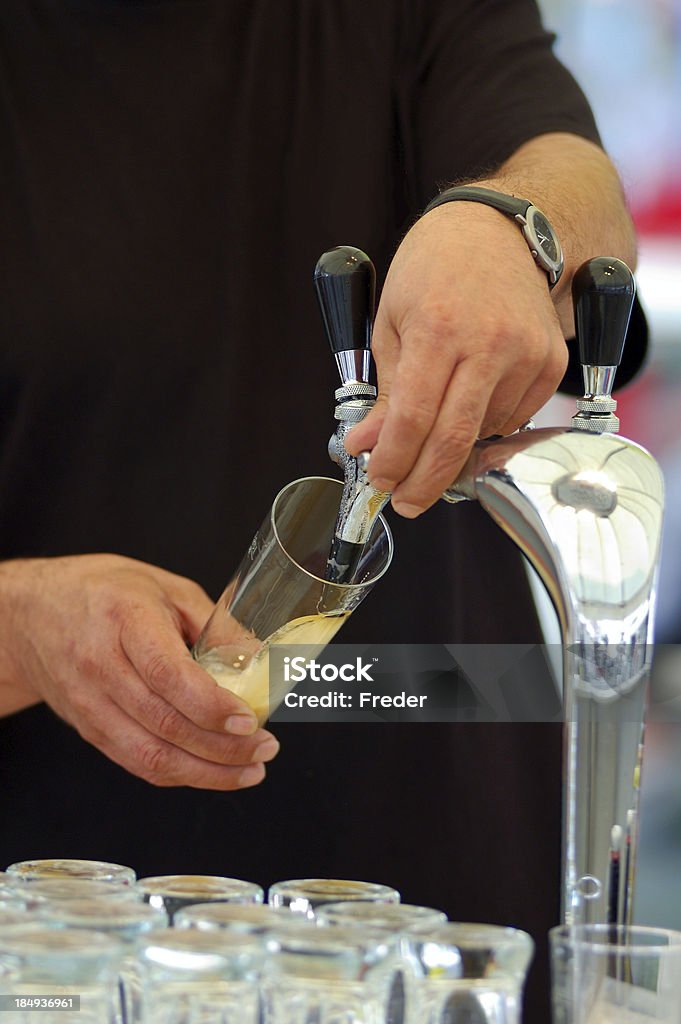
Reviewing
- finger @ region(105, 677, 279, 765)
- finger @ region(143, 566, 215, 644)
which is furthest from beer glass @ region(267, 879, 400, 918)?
finger @ region(143, 566, 215, 644)

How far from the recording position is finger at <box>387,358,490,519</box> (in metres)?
0.62

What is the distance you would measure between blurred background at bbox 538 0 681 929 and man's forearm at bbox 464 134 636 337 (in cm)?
94

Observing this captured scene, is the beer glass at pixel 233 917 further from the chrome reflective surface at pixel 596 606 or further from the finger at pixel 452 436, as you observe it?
the finger at pixel 452 436

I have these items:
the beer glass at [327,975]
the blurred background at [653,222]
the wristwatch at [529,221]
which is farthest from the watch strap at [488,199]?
the blurred background at [653,222]

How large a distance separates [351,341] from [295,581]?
0.47 feet

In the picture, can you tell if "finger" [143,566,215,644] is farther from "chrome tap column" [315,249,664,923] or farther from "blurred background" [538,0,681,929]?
"blurred background" [538,0,681,929]

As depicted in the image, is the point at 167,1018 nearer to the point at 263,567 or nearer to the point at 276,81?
the point at 263,567

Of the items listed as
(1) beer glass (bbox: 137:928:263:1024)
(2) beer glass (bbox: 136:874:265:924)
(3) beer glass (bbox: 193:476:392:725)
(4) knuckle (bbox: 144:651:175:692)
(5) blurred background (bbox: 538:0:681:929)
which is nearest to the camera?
(1) beer glass (bbox: 137:928:263:1024)

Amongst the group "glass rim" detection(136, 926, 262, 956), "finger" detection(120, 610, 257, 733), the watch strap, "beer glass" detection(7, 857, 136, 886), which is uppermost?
the watch strap

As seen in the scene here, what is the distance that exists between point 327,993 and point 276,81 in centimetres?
105

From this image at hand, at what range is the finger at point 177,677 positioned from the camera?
0.80 meters

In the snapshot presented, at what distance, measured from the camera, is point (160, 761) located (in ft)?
2.98

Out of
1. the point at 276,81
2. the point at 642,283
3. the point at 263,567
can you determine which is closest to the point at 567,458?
the point at 263,567

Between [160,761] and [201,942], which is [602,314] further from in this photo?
[160,761]
